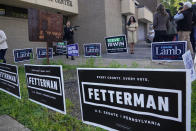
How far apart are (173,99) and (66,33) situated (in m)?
8.13

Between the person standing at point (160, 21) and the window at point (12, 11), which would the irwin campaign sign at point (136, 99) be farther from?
the window at point (12, 11)

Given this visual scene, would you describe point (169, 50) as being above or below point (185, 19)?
below

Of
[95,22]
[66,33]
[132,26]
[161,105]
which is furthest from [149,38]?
[161,105]

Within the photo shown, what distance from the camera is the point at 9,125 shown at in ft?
7.99

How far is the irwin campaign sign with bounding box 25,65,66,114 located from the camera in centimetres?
206

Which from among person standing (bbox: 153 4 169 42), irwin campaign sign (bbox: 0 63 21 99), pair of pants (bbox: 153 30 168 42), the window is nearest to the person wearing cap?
person standing (bbox: 153 4 169 42)

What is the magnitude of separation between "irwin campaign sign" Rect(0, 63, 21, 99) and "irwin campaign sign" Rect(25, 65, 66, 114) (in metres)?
0.41

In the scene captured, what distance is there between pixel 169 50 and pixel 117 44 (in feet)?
5.69

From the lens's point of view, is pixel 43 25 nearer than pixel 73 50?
Yes

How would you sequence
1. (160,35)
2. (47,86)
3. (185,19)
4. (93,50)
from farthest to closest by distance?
(160,35) < (93,50) < (185,19) < (47,86)

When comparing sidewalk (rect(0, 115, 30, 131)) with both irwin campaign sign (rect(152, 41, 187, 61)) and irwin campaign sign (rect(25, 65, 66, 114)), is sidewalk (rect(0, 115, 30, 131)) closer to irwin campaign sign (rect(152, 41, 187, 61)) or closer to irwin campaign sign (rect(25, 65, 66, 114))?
irwin campaign sign (rect(25, 65, 66, 114))

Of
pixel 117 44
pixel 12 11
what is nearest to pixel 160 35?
pixel 117 44

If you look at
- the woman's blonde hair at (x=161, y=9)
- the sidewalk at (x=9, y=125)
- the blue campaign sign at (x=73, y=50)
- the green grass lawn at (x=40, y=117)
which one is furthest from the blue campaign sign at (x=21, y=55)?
the woman's blonde hair at (x=161, y=9)

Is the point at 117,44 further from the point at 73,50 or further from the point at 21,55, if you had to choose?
the point at 21,55
